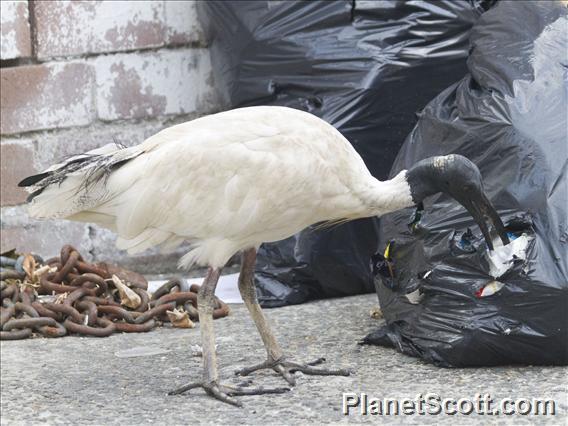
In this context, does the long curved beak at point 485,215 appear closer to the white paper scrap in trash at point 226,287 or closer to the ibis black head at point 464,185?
the ibis black head at point 464,185

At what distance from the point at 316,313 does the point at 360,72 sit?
1.18 m

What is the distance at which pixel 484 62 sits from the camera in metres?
4.65

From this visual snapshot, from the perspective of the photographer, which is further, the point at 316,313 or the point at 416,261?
the point at 316,313

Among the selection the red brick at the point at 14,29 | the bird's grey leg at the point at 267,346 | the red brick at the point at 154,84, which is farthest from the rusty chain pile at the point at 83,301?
the red brick at the point at 14,29

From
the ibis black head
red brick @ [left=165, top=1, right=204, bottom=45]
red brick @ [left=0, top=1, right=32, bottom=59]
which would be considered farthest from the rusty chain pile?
the ibis black head

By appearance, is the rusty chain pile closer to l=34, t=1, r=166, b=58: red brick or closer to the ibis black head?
l=34, t=1, r=166, b=58: red brick

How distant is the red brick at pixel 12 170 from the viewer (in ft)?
19.5

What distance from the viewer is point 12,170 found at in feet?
19.6

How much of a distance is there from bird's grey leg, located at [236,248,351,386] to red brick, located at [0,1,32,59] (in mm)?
2195

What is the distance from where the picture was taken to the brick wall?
596 cm

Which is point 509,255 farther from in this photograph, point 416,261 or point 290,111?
point 290,111

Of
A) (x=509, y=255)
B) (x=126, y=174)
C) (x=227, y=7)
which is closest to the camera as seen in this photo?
(x=509, y=255)

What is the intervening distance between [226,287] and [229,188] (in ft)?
5.58

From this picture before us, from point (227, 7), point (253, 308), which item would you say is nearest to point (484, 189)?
point (253, 308)
